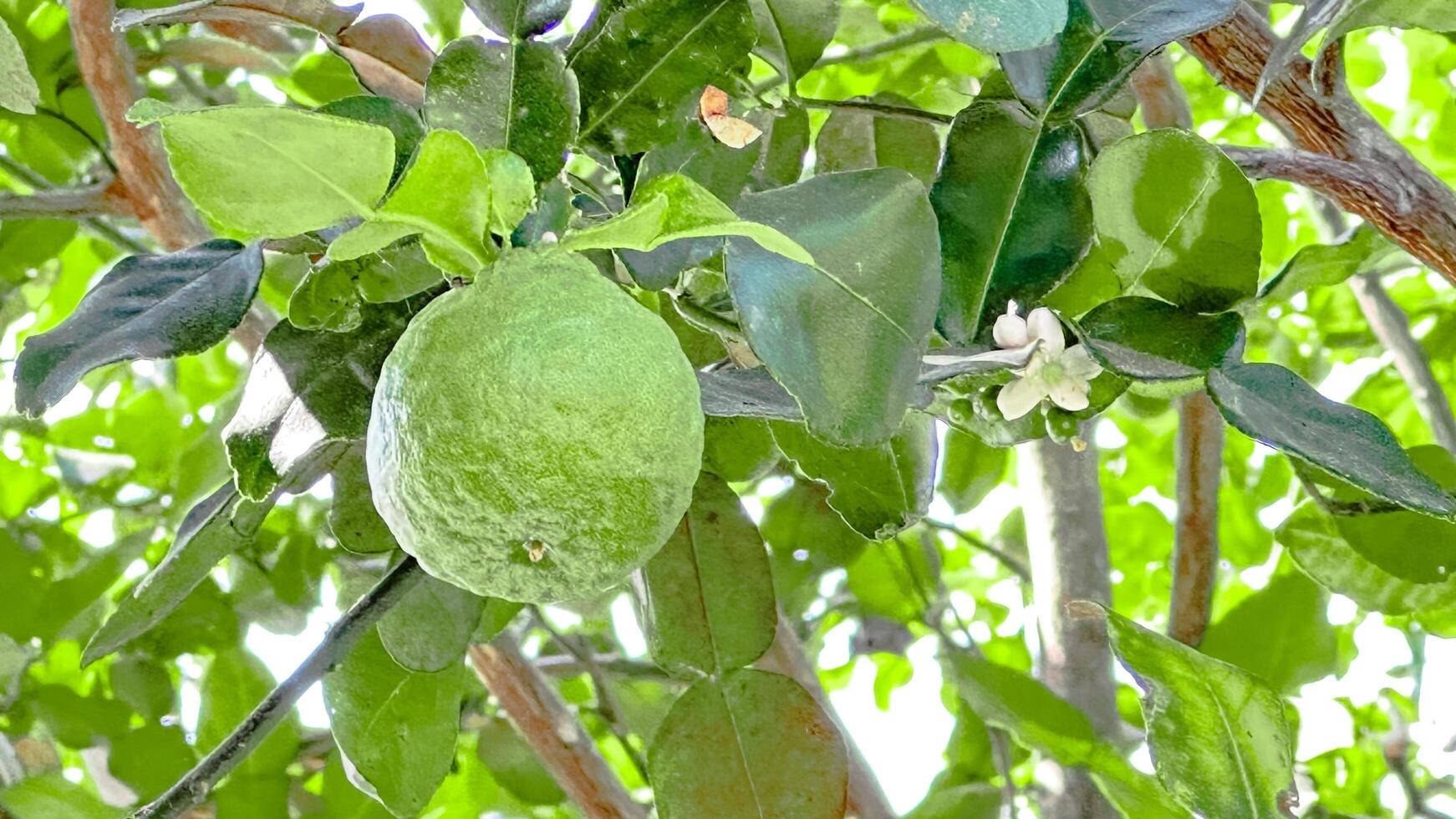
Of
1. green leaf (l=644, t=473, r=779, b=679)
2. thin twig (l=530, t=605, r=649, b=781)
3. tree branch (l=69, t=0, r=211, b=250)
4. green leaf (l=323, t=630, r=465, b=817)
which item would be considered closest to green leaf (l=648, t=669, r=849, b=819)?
green leaf (l=644, t=473, r=779, b=679)

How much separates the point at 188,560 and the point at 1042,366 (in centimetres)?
36

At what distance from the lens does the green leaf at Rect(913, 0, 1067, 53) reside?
35 centimetres

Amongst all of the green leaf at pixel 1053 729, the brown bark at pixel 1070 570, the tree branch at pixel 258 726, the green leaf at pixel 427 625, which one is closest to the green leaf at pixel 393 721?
the green leaf at pixel 427 625

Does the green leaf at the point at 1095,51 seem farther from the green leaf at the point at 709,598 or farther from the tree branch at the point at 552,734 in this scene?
the tree branch at the point at 552,734

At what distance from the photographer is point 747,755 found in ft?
2.05

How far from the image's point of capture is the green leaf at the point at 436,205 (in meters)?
0.30

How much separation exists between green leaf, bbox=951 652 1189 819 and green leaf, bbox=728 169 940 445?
312 millimetres

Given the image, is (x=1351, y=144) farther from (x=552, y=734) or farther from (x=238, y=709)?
(x=238, y=709)

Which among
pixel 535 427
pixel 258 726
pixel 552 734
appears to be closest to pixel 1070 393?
pixel 535 427

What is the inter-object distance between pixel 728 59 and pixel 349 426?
7.4 inches

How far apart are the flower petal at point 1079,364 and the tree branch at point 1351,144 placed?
148 millimetres

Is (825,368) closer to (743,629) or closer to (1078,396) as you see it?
(1078,396)

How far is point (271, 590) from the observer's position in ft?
3.09

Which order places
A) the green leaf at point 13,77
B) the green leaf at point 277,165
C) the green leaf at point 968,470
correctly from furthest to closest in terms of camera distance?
the green leaf at point 968,470, the green leaf at point 13,77, the green leaf at point 277,165
